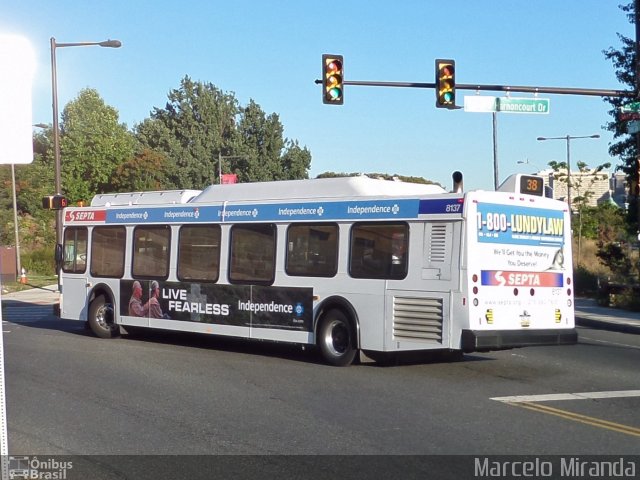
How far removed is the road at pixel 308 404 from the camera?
830 centimetres

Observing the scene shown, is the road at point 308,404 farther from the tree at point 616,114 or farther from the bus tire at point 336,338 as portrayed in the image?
the tree at point 616,114

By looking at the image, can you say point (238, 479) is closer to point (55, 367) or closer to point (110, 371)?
point (110, 371)

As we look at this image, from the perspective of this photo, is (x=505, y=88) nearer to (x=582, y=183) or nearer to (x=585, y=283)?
(x=585, y=283)

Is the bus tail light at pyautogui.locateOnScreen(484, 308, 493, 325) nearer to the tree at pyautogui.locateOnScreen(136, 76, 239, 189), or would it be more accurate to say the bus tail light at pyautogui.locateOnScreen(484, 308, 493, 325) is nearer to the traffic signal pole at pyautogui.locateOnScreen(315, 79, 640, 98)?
the traffic signal pole at pyautogui.locateOnScreen(315, 79, 640, 98)

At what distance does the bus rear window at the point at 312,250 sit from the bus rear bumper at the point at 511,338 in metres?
2.75

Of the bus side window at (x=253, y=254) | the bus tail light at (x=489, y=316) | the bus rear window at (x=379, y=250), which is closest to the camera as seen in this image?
the bus tail light at (x=489, y=316)

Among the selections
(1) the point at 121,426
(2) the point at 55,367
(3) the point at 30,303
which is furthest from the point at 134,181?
(1) the point at 121,426

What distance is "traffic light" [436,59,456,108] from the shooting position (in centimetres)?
2095

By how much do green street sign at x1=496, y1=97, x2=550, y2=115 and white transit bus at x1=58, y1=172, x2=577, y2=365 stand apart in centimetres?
808

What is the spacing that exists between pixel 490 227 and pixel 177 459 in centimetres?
667

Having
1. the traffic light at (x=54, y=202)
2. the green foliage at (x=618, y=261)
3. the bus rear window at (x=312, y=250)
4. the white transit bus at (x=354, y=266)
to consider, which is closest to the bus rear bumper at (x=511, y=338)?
the white transit bus at (x=354, y=266)

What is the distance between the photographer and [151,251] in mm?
17250

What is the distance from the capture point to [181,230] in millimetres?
16734

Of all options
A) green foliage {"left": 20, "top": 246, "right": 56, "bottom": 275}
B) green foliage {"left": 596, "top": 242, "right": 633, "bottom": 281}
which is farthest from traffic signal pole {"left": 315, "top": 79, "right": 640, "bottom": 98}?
green foliage {"left": 20, "top": 246, "right": 56, "bottom": 275}
